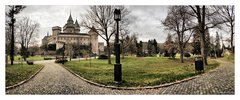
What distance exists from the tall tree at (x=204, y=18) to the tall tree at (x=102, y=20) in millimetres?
6622

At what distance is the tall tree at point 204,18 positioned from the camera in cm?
680

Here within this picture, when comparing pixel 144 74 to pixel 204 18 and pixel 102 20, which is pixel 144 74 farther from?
pixel 102 20

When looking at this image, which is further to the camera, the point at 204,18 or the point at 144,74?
the point at 204,18

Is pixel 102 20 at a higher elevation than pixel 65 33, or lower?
higher

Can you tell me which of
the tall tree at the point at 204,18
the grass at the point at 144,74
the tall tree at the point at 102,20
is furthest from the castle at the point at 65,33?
the tall tree at the point at 204,18

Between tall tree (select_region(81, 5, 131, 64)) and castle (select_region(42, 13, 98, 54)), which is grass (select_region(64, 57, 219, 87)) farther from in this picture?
tall tree (select_region(81, 5, 131, 64))

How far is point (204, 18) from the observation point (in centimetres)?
730

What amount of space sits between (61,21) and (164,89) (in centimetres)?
491

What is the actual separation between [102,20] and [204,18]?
8282mm

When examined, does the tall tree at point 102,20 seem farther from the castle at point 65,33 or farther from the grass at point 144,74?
the grass at point 144,74

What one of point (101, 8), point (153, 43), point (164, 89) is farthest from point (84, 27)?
point (153, 43)

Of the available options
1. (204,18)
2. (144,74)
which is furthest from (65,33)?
(204,18)

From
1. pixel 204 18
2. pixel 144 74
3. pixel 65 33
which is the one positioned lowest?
pixel 144 74

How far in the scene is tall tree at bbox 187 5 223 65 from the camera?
6801 millimetres
